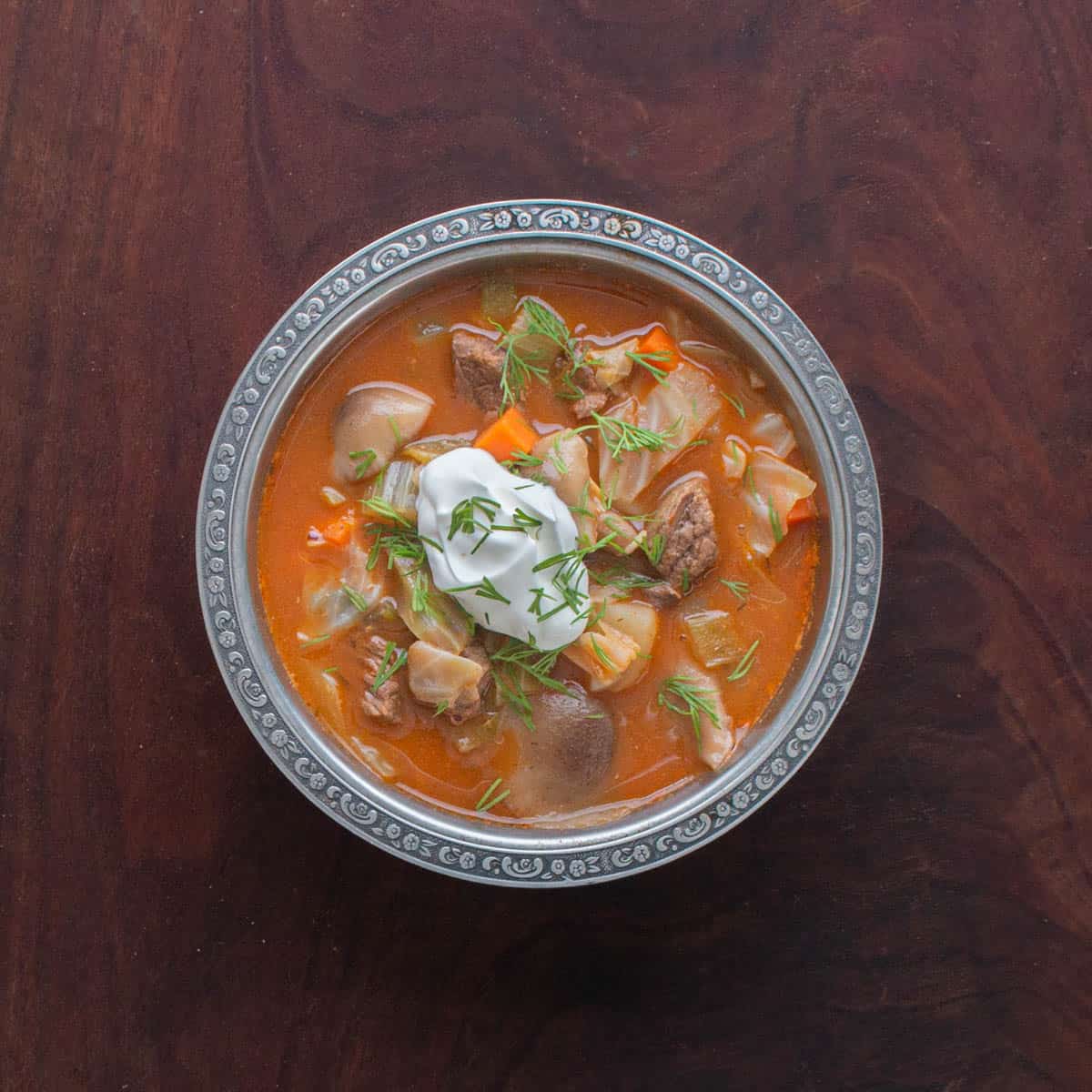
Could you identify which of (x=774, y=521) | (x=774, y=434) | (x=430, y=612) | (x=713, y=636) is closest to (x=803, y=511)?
(x=774, y=521)

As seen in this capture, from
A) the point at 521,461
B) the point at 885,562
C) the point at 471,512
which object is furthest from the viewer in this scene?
the point at 885,562

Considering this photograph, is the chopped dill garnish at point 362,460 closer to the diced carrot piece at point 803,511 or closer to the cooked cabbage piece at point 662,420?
the cooked cabbage piece at point 662,420

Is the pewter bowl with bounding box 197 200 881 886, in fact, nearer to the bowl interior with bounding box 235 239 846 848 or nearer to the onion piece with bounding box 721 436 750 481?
the bowl interior with bounding box 235 239 846 848

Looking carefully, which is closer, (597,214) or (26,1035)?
(597,214)

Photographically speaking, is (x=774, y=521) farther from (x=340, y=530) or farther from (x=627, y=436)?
(x=340, y=530)

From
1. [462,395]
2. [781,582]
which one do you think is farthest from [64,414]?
[781,582]

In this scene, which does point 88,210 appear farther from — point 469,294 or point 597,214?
point 597,214

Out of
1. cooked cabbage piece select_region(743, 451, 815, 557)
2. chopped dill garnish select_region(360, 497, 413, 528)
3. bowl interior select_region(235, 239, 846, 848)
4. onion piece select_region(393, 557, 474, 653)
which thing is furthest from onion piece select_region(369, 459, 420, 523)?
cooked cabbage piece select_region(743, 451, 815, 557)
